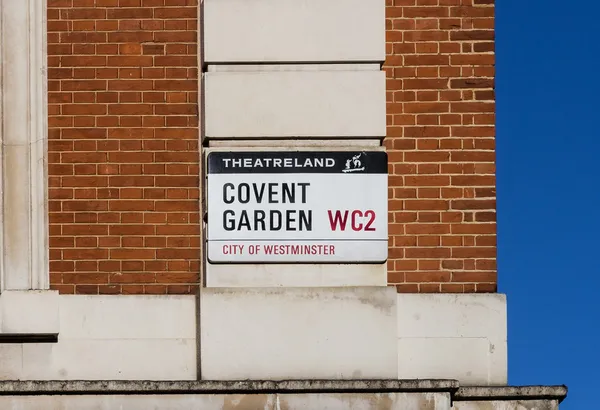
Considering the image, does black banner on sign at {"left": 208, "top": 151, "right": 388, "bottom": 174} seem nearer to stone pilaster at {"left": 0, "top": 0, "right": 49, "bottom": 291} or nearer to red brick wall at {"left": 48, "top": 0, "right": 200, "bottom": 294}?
red brick wall at {"left": 48, "top": 0, "right": 200, "bottom": 294}

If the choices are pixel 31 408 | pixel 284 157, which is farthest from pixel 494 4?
pixel 31 408

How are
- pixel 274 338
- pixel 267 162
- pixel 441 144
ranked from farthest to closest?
1. pixel 441 144
2. pixel 267 162
3. pixel 274 338

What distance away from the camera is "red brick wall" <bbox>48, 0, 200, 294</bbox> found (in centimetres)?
866

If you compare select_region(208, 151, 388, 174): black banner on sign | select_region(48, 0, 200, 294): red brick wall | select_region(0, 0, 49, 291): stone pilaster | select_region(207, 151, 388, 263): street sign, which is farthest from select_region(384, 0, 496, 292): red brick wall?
select_region(0, 0, 49, 291): stone pilaster

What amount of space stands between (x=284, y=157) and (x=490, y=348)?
1.63 m

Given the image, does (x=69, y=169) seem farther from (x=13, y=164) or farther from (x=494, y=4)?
(x=494, y=4)

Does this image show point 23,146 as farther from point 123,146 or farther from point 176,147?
point 176,147

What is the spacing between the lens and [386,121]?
8656mm

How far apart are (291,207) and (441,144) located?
3.18 feet

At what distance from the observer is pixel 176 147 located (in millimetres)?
8742

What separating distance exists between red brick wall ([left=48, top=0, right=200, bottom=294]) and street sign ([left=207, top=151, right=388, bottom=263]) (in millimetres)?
228

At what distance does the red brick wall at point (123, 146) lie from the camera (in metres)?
8.66

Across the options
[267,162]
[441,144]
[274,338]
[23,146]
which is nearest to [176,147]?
[267,162]

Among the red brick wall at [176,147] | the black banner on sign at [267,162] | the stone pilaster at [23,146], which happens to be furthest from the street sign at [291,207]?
the stone pilaster at [23,146]
